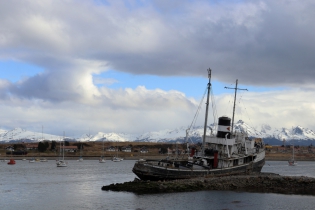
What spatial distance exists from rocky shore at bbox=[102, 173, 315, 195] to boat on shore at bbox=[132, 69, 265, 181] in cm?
222

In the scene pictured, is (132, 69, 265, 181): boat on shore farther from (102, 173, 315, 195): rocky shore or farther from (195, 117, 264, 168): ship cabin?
(102, 173, 315, 195): rocky shore

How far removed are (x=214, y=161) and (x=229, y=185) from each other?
6.54 m

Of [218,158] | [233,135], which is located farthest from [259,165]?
[218,158]

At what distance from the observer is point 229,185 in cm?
5725

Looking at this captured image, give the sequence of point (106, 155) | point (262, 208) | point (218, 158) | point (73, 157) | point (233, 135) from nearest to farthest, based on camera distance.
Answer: point (262, 208) → point (218, 158) → point (233, 135) → point (73, 157) → point (106, 155)

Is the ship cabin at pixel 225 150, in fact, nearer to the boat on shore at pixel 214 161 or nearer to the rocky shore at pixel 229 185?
A: the boat on shore at pixel 214 161

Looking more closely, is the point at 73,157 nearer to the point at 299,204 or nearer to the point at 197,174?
the point at 197,174

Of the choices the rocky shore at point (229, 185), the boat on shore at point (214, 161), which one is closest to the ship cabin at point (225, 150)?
the boat on shore at point (214, 161)

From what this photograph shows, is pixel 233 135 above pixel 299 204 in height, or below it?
above

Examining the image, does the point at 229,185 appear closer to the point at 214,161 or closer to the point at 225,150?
the point at 214,161

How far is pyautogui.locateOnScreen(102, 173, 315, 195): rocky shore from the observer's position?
5338cm

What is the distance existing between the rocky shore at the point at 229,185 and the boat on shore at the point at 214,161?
2.22m

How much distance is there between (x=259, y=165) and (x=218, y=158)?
12206mm

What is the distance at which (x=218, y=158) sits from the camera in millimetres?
64125
